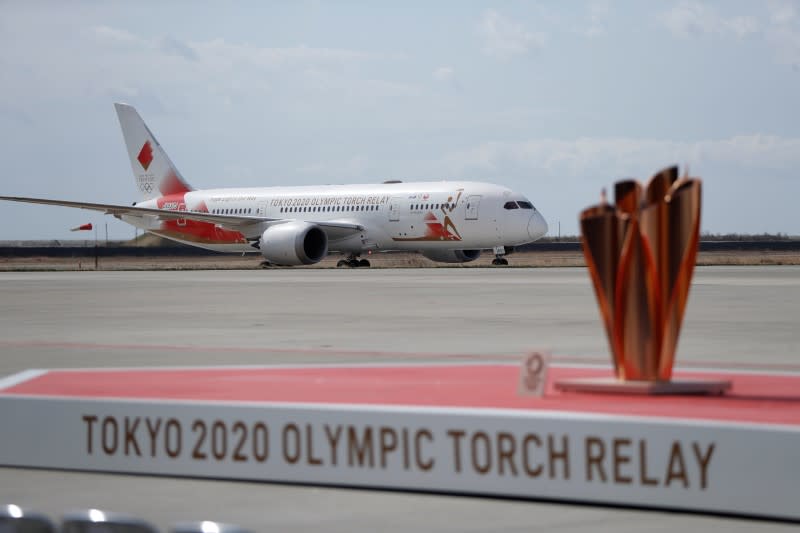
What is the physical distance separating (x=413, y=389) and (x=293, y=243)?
35.7 meters

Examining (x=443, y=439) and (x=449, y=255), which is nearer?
A: (x=443, y=439)

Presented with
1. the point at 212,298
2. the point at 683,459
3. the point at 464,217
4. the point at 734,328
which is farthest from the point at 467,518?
the point at 464,217

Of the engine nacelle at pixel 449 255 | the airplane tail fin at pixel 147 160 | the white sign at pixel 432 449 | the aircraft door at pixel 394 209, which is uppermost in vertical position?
the airplane tail fin at pixel 147 160

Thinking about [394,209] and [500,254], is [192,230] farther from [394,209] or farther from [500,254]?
[500,254]

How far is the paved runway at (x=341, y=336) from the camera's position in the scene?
5652mm

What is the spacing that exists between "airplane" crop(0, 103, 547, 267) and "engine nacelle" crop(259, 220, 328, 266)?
0.10ft

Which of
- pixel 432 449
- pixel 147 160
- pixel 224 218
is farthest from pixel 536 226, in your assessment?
pixel 432 449

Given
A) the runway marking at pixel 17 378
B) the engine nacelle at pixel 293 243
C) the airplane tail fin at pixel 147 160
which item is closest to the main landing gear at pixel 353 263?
the engine nacelle at pixel 293 243

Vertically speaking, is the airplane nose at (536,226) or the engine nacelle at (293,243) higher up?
the airplane nose at (536,226)

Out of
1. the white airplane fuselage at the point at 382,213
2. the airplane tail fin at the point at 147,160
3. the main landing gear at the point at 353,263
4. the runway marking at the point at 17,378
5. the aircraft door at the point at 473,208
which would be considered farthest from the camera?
the airplane tail fin at the point at 147,160

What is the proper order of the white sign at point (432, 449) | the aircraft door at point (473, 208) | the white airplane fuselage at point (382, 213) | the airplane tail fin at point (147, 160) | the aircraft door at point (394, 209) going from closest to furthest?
the white sign at point (432, 449) < the aircraft door at point (473, 208) < the white airplane fuselage at point (382, 213) < the aircraft door at point (394, 209) < the airplane tail fin at point (147, 160)

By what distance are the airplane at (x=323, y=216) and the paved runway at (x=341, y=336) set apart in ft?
23.8

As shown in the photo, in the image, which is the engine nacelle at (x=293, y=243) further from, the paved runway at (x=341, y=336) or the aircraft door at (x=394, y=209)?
the paved runway at (x=341, y=336)

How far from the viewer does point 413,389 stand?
7.62 metres
